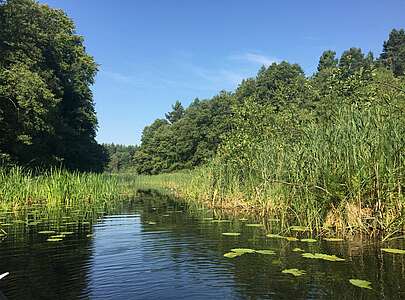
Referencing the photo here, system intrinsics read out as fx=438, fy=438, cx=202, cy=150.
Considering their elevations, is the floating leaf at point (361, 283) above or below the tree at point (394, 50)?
below

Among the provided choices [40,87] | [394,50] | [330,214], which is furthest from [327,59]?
[330,214]

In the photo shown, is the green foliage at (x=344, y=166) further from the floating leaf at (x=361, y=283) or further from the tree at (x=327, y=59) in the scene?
the tree at (x=327, y=59)

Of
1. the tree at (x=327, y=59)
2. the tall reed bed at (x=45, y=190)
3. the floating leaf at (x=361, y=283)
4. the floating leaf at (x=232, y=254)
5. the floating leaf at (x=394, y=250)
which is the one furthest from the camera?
the tree at (x=327, y=59)

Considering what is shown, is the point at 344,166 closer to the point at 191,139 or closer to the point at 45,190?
the point at 45,190

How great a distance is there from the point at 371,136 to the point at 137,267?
6.24 meters

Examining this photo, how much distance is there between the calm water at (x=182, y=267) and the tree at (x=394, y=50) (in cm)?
11372

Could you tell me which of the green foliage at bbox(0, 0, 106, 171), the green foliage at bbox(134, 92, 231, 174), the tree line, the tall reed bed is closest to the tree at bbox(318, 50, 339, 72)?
the tree line

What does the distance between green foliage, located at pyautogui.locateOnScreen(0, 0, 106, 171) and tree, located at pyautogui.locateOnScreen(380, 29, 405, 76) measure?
86.5m

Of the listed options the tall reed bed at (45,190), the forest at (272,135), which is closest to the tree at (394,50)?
the forest at (272,135)

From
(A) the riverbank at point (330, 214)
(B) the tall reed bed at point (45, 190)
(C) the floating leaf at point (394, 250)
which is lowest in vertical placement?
(C) the floating leaf at point (394, 250)

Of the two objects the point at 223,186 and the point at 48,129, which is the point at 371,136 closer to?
the point at 223,186

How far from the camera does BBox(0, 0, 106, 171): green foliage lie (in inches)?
1212

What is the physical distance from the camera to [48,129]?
3353cm

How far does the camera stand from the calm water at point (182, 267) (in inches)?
271
